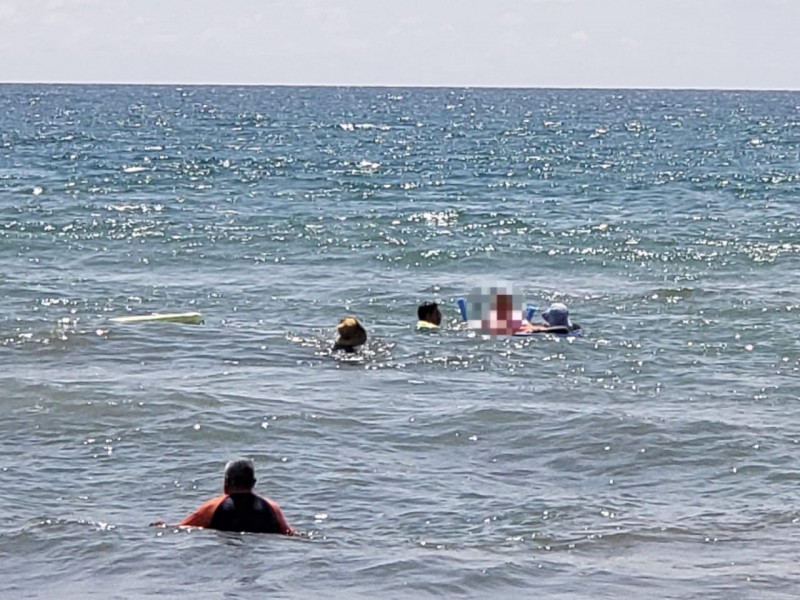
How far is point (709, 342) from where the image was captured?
63.9 feet

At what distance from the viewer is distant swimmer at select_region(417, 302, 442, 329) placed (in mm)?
20062

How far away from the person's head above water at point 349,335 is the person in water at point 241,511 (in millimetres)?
7226

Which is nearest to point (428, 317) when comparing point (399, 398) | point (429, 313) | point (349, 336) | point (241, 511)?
point (429, 313)

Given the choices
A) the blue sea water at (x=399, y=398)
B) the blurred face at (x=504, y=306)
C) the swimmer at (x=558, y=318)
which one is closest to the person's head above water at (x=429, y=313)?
the blue sea water at (x=399, y=398)

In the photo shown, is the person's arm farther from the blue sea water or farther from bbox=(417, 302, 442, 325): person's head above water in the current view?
bbox=(417, 302, 442, 325): person's head above water

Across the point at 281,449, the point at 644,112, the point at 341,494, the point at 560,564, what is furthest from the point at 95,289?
the point at 644,112

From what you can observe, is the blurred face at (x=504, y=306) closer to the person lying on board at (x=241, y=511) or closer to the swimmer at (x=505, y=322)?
the swimmer at (x=505, y=322)

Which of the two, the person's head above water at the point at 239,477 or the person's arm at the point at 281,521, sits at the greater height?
the person's head above water at the point at 239,477

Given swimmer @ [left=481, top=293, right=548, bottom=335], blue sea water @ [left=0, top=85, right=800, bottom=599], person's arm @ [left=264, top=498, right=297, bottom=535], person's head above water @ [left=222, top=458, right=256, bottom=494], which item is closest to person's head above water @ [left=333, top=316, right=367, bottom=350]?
blue sea water @ [left=0, top=85, right=800, bottom=599]

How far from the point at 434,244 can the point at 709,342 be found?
11007mm

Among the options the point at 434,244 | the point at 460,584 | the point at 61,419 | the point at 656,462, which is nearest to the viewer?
the point at 460,584

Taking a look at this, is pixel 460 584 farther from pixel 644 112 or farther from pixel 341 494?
pixel 644 112

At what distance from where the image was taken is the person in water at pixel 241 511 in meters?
10.7

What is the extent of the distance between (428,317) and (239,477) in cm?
966
